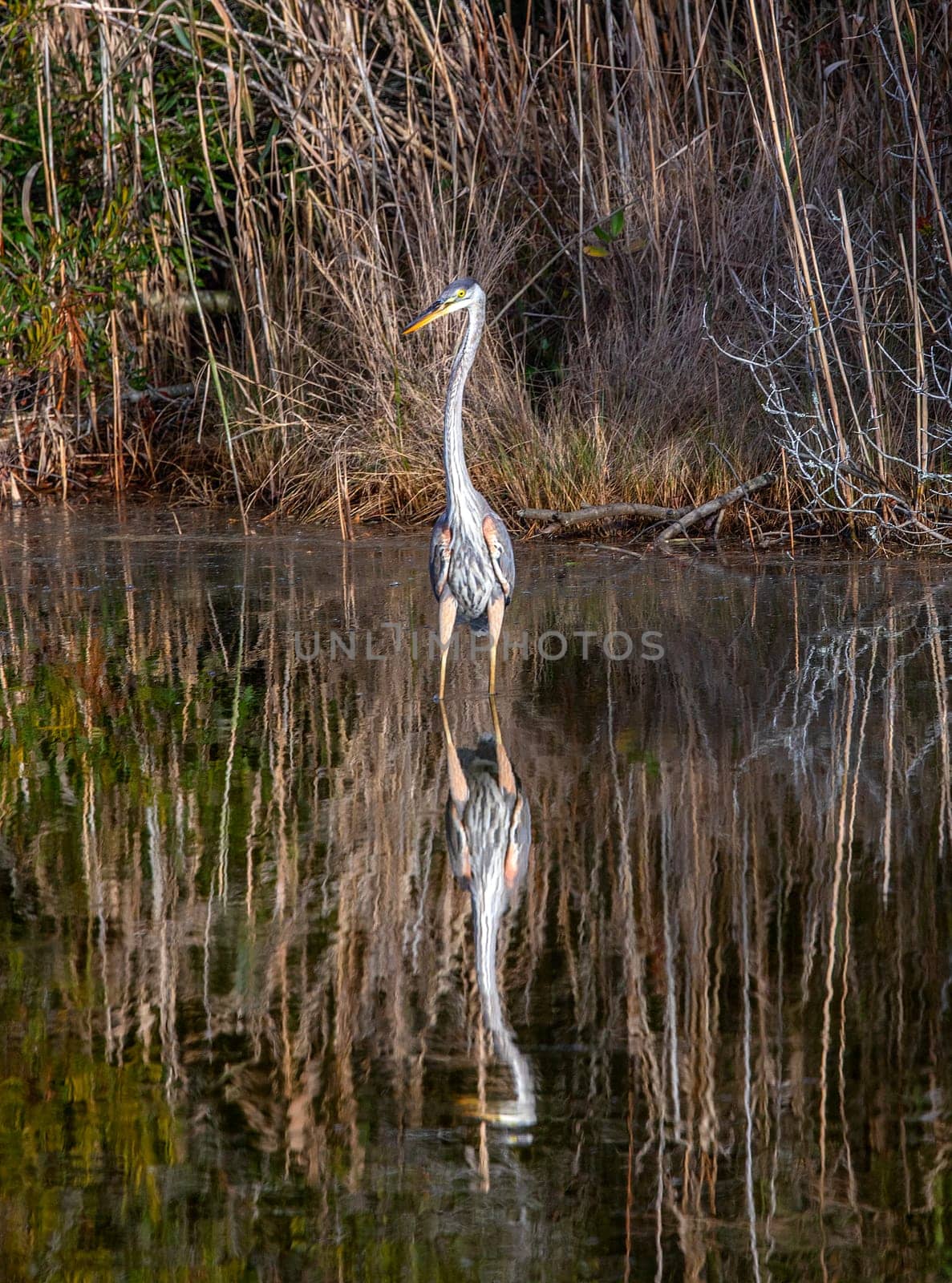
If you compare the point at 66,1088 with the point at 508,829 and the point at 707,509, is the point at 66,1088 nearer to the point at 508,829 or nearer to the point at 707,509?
the point at 508,829

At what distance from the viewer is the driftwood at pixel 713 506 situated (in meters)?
7.32

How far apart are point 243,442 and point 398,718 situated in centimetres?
459

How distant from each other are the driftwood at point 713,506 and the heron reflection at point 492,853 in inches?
111

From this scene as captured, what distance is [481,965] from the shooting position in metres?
2.96

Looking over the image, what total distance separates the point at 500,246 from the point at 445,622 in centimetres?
380

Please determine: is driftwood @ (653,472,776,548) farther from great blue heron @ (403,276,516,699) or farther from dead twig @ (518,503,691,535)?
great blue heron @ (403,276,516,699)

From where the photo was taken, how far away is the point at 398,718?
482cm

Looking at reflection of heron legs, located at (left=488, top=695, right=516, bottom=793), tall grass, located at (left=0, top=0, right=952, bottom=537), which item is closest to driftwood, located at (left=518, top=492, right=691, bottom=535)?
tall grass, located at (left=0, top=0, right=952, bottom=537)

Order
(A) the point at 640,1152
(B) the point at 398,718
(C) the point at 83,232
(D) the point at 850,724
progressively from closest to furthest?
(A) the point at 640,1152 < (D) the point at 850,724 < (B) the point at 398,718 < (C) the point at 83,232

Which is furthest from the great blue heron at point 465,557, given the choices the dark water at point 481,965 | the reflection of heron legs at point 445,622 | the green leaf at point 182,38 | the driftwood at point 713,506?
the green leaf at point 182,38

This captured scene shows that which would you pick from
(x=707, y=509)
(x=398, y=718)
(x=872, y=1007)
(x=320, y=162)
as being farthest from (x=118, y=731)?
(x=320, y=162)

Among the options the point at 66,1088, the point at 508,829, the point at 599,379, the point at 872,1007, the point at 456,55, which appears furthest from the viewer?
the point at 456,55

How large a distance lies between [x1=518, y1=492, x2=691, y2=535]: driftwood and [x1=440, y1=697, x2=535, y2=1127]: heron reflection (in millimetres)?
2916

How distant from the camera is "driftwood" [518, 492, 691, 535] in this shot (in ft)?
24.6
